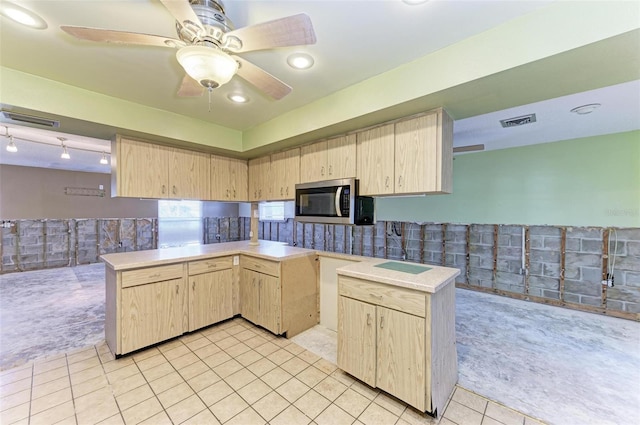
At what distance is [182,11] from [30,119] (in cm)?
227

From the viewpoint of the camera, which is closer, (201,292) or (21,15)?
(21,15)

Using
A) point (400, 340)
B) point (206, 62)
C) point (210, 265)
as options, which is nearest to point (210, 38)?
point (206, 62)

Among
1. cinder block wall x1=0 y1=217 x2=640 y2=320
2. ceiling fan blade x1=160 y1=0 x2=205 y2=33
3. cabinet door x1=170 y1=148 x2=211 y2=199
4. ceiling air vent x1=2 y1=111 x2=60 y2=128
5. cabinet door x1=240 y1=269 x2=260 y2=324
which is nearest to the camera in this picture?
ceiling fan blade x1=160 y1=0 x2=205 y2=33

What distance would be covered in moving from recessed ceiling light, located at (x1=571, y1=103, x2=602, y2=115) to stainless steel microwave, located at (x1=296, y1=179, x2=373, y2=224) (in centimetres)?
261

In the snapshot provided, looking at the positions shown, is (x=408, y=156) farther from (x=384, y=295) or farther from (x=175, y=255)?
(x=175, y=255)

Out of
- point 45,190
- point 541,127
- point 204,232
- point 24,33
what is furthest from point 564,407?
point 45,190

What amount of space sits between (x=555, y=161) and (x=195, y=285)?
226 inches

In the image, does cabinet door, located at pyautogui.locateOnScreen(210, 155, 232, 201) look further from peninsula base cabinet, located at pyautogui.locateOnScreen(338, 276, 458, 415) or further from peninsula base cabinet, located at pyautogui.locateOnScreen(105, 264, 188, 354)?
peninsula base cabinet, located at pyautogui.locateOnScreen(338, 276, 458, 415)

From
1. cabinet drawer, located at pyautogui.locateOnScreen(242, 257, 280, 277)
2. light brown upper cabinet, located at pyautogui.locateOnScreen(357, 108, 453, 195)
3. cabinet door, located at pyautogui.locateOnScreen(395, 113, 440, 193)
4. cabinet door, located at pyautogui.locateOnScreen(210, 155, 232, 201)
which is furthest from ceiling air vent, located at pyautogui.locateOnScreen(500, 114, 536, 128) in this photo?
cabinet door, located at pyautogui.locateOnScreen(210, 155, 232, 201)

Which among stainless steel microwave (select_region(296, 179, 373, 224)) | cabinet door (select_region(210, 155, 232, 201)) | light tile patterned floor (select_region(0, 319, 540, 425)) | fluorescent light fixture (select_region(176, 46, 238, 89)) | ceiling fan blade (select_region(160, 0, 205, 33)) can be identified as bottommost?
light tile patterned floor (select_region(0, 319, 540, 425))

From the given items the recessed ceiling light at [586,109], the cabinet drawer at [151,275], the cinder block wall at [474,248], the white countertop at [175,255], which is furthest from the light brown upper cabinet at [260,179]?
the recessed ceiling light at [586,109]

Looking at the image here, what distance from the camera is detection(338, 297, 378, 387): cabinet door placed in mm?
1898

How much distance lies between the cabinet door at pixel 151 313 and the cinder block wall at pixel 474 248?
13.7ft

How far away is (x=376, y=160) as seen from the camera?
2.37 metres
